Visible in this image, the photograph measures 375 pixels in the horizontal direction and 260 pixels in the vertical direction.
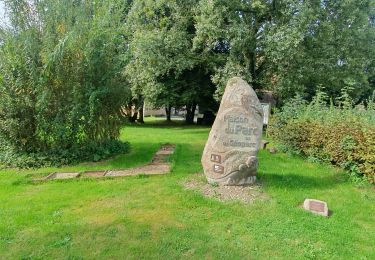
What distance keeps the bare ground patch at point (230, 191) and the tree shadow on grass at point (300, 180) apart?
16.4 inches

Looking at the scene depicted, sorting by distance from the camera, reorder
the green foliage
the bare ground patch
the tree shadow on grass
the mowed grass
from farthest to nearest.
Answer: the green foliage < the tree shadow on grass < the bare ground patch < the mowed grass

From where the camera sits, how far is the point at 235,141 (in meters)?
5.32

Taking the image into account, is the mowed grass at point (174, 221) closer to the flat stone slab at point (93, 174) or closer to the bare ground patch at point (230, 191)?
the bare ground patch at point (230, 191)

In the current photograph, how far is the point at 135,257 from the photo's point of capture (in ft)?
11.0

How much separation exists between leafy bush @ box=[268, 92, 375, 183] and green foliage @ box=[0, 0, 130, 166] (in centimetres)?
497

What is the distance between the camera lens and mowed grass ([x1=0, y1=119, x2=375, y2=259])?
3525 millimetres

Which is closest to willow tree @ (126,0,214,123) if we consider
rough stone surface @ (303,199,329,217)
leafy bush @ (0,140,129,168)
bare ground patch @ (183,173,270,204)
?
leafy bush @ (0,140,129,168)

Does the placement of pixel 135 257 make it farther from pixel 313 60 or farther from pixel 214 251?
pixel 313 60

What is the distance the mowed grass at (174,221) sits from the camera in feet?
11.6

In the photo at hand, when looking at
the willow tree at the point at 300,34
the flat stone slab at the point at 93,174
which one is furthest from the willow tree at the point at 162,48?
the flat stone slab at the point at 93,174

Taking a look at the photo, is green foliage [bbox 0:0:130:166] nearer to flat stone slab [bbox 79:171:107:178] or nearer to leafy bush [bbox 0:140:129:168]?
leafy bush [bbox 0:140:129:168]

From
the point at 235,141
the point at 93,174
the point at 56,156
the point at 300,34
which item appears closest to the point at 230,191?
the point at 235,141

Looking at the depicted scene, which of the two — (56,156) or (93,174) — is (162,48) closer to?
A: (56,156)

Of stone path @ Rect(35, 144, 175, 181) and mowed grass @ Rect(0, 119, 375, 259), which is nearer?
mowed grass @ Rect(0, 119, 375, 259)
